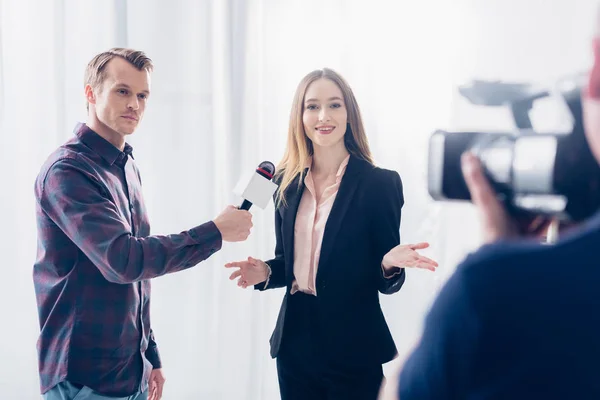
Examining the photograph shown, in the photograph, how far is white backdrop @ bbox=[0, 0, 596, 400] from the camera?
6.10 ft

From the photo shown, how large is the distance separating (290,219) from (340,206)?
5.8 inches

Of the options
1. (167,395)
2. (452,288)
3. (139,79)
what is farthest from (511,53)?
(167,395)

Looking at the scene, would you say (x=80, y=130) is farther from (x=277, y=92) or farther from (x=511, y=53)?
(x=511, y=53)

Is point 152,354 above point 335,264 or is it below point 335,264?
below

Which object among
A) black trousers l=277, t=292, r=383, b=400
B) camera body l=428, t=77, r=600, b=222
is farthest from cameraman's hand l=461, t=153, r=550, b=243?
black trousers l=277, t=292, r=383, b=400

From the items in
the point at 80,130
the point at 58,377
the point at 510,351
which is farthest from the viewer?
the point at 80,130

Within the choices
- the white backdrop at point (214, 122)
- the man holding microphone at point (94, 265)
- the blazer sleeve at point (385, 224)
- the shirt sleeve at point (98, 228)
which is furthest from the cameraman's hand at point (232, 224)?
the white backdrop at point (214, 122)

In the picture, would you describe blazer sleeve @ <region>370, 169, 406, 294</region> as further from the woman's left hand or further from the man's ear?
the man's ear

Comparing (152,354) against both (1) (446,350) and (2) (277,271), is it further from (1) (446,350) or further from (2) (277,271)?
(1) (446,350)

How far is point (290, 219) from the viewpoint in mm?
1440

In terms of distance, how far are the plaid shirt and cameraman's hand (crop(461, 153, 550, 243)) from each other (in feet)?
2.86

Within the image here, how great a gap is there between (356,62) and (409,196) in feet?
1.69

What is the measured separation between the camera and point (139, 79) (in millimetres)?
1354

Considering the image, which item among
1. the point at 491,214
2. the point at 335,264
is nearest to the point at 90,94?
the point at 335,264
